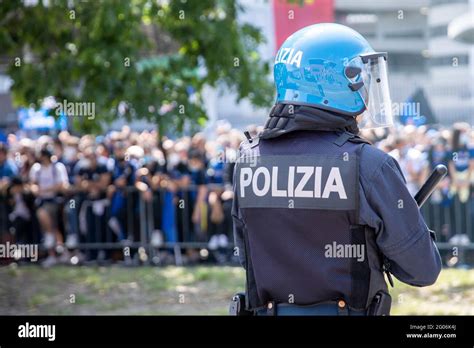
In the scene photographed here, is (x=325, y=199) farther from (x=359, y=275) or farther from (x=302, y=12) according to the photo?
(x=302, y=12)

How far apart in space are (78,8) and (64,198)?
3697 millimetres

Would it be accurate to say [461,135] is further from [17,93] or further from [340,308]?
[340,308]

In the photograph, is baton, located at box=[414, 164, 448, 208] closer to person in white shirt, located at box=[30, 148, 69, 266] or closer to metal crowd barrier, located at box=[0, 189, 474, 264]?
metal crowd barrier, located at box=[0, 189, 474, 264]

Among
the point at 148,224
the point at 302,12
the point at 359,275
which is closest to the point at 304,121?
the point at 359,275

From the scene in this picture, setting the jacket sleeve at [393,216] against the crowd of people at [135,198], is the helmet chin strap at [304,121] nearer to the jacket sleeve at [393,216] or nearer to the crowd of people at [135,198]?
the jacket sleeve at [393,216]

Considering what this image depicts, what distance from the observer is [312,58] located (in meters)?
3.14

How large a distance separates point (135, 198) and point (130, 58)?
322cm

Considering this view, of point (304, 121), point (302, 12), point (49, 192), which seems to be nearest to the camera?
point (304, 121)

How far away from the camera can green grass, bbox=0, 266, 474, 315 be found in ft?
28.6

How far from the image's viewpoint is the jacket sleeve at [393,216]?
2.93 meters

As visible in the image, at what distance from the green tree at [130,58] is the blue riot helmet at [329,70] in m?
5.78

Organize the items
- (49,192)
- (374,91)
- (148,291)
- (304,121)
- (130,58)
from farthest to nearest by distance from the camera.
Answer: (49,192) < (148,291) < (130,58) < (374,91) < (304,121)

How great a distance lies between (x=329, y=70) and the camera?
10.3 feet
